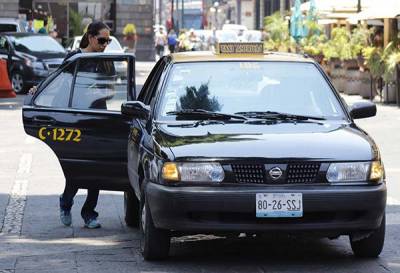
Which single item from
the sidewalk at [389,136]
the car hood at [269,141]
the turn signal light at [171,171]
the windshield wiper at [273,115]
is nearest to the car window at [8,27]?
the sidewalk at [389,136]

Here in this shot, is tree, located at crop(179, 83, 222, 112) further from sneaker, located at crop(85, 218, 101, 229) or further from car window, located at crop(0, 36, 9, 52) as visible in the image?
car window, located at crop(0, 36, 9, 52)

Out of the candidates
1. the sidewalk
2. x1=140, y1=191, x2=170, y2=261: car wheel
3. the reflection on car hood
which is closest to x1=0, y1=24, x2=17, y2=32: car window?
the reflection on car hood

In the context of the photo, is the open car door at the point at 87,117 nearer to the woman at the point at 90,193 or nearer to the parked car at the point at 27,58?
the woman at the point at 90,193

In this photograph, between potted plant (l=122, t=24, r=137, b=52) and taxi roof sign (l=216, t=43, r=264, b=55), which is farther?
potted plant (l=122, t=24, r=137, b=52)

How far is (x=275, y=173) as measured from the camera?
25.8 feet

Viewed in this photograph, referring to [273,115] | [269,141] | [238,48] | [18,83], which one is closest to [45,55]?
[18,83]

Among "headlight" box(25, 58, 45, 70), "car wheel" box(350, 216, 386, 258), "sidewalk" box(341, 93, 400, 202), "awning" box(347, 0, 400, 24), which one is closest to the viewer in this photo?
"car wheel" box(350, 216, 386, 258)

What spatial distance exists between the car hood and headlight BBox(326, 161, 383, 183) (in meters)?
0.04

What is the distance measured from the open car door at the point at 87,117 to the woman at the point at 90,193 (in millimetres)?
118

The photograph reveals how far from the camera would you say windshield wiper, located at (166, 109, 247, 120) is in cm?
887

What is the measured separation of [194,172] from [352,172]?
41.0 inches

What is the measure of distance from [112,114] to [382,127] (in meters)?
12.1

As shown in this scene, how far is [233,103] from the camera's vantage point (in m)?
9.04

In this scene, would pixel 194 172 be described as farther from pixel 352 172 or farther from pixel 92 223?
pixel 92 223
